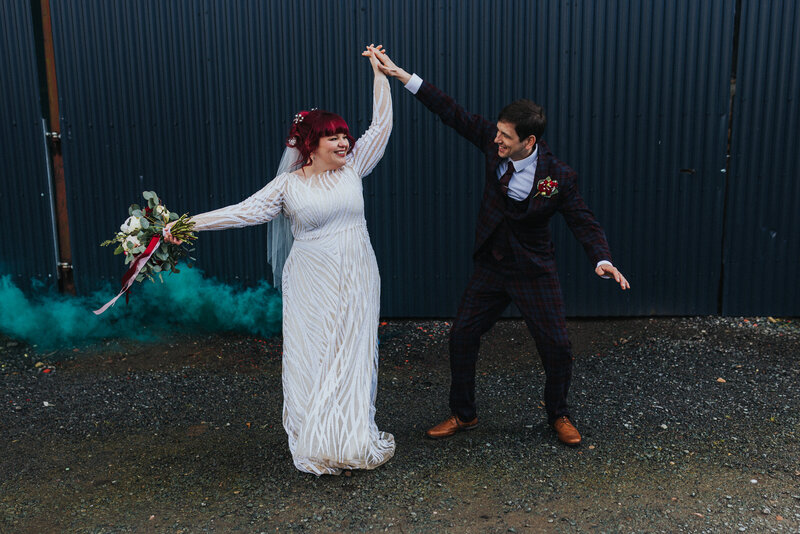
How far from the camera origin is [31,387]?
17.0 ft

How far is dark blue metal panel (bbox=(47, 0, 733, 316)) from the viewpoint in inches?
Answer: 230

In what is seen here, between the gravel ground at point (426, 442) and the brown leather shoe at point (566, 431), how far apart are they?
53mm

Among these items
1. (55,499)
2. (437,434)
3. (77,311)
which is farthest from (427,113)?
(55,499)

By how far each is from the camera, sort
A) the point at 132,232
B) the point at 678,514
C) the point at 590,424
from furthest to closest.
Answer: the point at 590,424 → the point at 132,232 → the point at 678,514

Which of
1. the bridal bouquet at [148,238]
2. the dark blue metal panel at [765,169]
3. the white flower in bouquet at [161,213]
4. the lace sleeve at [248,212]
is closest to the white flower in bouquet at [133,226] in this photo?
the bridal bouquet at [148,238]

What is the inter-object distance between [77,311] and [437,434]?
3.59m

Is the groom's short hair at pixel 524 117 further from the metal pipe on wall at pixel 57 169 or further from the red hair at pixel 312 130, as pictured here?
the metal pipe on wall at pixel 57 169

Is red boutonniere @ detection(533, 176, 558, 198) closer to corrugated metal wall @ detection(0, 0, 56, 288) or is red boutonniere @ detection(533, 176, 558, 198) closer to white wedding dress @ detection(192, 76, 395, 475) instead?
white wedding dress @ detection(192, 76, 395, 475)

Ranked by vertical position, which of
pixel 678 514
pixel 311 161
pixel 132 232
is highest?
pixel 311 161

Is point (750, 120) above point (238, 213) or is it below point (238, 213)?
above

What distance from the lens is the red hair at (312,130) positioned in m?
3.68

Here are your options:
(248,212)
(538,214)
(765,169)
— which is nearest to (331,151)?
(248,212)

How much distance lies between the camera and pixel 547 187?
385 cm

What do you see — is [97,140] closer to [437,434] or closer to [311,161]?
[311,161]
